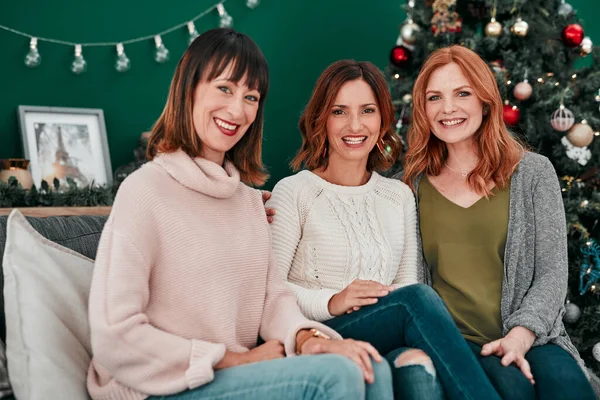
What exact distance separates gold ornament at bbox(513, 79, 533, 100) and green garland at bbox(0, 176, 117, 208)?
5.84 ft

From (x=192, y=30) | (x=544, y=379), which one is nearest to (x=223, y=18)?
(x=192, y=30)

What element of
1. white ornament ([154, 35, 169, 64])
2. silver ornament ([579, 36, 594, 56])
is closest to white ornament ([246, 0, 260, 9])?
white ornament ([154, 35, 169, 64])

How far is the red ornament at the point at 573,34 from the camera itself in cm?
307

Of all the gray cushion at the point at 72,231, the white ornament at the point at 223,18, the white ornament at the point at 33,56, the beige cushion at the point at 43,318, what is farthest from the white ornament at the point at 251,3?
the beige cushion at the point at 43,318

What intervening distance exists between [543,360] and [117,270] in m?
1.06

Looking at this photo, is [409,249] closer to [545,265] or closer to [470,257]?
[470,257]

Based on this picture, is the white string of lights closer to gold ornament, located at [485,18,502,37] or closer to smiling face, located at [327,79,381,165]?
gold ornament, located at [485,18,502,37]

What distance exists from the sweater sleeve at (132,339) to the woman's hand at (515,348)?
75 cm

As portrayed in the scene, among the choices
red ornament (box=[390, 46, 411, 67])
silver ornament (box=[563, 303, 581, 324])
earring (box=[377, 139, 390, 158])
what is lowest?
silver ornament (box=[563, 303, 581, 324])

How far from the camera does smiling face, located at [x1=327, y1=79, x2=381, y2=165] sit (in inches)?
81.4

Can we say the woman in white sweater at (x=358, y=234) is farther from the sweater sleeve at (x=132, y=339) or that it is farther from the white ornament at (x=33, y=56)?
the white ornament at (x=33, y=56)

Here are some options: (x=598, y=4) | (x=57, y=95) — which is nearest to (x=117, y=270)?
(x=57, y=95)

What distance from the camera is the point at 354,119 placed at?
2.05m

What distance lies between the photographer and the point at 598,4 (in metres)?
4.43
